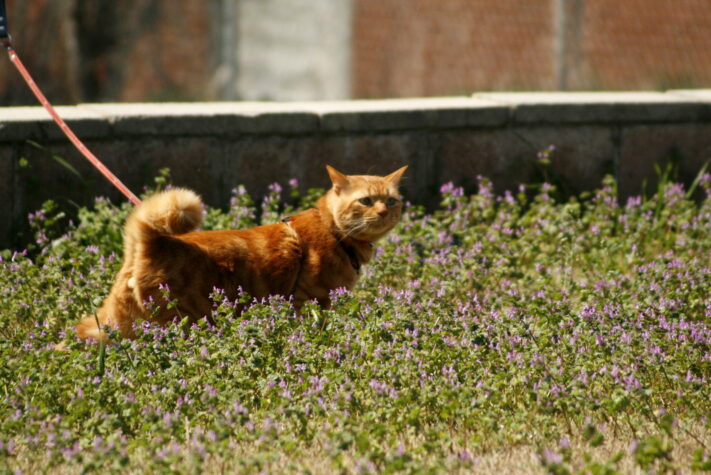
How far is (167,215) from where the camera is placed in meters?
3.84

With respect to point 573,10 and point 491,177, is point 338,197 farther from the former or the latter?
point 573,10

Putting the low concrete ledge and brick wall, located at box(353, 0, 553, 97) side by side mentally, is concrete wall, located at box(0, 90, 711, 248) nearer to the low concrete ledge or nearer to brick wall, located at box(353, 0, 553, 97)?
the low concrete ledge

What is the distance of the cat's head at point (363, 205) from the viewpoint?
179 inches

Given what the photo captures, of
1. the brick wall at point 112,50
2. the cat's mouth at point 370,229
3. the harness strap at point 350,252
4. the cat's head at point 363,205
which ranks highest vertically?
the cat's head at point 363,205

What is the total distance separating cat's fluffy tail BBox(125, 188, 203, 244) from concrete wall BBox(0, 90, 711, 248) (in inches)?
74.1

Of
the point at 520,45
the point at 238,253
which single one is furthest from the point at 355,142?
the point at 520,45

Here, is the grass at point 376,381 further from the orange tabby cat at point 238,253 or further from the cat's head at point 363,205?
the cat's head at point 363,205

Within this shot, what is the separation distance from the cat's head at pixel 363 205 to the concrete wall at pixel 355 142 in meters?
1.50

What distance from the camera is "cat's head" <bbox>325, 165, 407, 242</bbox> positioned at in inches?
179

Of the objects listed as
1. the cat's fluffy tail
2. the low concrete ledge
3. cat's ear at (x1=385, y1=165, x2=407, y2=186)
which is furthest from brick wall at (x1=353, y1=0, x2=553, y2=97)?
the cat's fluffy tail

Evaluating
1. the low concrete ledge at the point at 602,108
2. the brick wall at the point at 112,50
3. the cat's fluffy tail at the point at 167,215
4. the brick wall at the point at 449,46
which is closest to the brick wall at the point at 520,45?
the brick wall at the point at 449,46

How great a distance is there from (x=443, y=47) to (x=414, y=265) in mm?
7382

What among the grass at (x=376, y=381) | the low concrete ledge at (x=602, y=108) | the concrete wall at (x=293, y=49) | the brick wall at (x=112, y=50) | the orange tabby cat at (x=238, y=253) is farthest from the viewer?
the brick wall at (x=112, y=50)

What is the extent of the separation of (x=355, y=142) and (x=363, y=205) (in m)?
1.76
